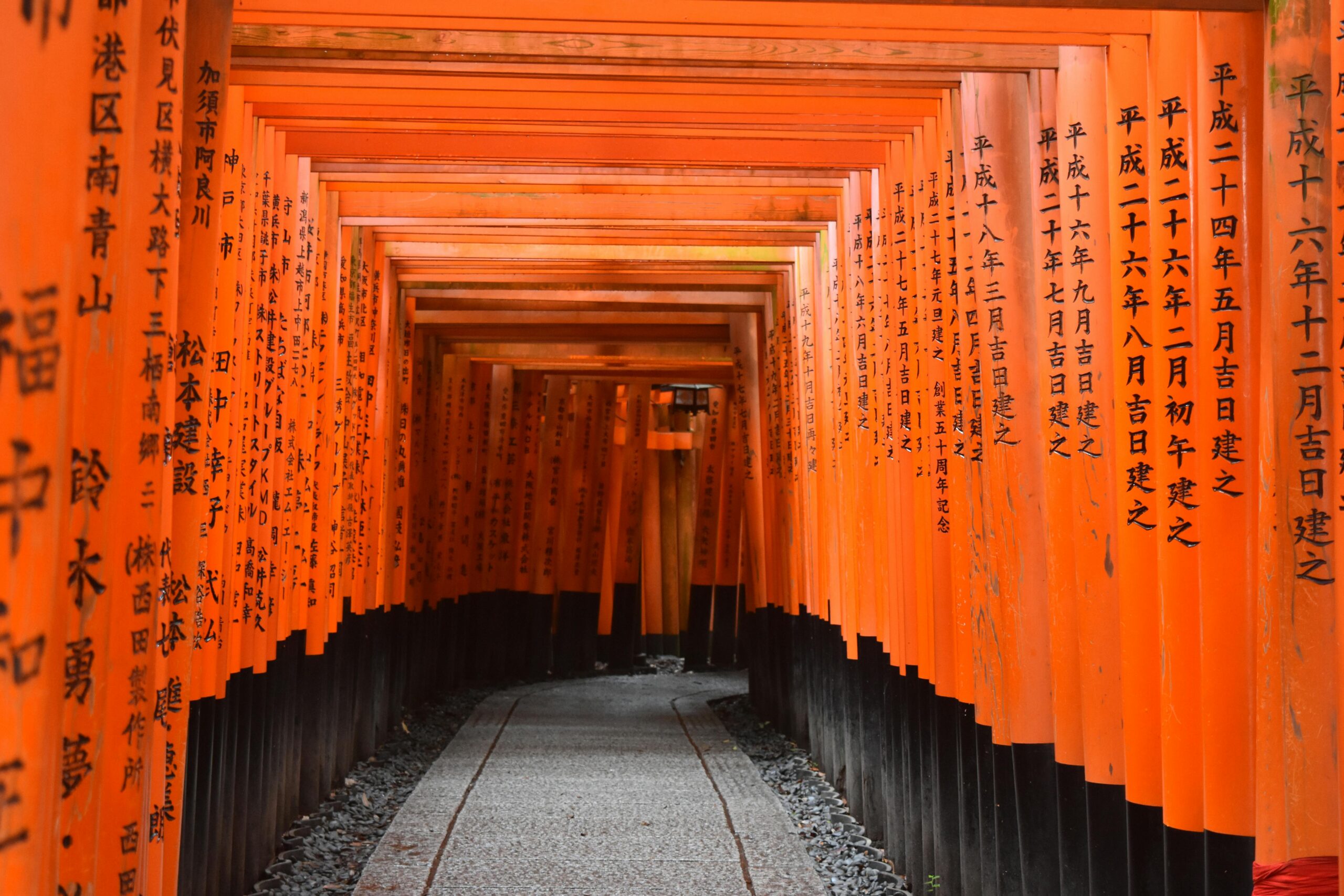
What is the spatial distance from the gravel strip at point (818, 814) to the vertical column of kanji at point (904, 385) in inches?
36.7

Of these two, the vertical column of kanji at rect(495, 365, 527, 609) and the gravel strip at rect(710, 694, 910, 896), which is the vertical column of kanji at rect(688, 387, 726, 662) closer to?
the vertical column of kanji at rect(495, 365, 527, 609)

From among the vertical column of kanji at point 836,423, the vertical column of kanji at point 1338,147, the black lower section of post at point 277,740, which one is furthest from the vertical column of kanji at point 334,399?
the vertical column of kanji at point 1338,147

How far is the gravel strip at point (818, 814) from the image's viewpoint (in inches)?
205

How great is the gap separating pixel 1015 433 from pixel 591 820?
3399 millimetres

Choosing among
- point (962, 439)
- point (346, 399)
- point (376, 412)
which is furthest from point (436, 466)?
point (962, 439)

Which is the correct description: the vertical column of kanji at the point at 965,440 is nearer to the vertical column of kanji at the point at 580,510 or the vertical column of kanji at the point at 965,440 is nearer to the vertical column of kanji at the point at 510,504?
the vertical column of kanji at the point at 510,504

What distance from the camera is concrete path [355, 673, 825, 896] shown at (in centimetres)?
511

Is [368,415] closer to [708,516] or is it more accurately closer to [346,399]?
[346,399]

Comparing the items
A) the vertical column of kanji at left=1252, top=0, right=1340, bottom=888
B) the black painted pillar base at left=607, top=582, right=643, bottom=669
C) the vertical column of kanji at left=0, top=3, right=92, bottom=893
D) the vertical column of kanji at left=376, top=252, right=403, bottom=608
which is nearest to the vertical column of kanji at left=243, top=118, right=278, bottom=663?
the vertical column of kanji at left=376, top=252, right=403, bottom=608

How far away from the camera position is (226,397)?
14.3ft

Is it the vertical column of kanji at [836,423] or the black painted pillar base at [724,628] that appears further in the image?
the black painted pillar base at [724,628]

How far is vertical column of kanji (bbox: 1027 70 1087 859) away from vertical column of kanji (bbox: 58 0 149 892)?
96.7 inches

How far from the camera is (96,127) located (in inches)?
79.0

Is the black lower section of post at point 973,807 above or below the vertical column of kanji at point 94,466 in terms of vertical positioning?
below
